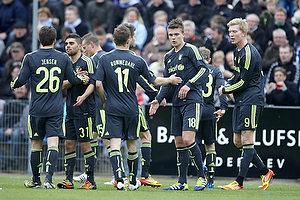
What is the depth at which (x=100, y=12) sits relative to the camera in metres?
18.1

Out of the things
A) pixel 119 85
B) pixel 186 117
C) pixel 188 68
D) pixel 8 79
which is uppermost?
pixel 8 79

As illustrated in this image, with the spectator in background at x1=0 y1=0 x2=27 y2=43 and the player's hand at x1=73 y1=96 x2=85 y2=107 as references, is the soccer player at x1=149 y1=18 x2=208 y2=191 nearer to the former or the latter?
the player's hand at x1=73 y1=96 x2=85 y2=107

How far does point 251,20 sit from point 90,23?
5492mm

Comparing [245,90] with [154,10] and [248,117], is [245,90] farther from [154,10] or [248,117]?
[154,10]

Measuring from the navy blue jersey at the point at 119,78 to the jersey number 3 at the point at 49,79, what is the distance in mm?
708

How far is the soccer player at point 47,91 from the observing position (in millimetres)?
8789

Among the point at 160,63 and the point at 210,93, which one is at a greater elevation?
the point at 160,63

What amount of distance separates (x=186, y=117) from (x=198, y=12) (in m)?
8.12

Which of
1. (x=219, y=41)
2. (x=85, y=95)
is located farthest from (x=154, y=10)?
(x=85, y=95)

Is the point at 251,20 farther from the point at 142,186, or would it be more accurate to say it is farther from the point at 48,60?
the point at 48,60

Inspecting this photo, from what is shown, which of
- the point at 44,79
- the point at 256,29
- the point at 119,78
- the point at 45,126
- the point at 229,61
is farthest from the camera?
the point at 256,29

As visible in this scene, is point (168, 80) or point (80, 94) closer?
point (168, 80)

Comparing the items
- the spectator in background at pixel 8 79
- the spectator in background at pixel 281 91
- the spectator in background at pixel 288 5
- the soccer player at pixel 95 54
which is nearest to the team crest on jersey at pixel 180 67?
the soccer player at pixel 95 54

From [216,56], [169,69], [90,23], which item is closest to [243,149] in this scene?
[169,69]
